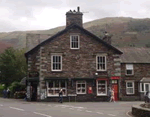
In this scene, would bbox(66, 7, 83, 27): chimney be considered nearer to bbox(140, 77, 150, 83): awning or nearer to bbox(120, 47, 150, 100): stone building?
bbox(120, 47, 150, 100): stone building

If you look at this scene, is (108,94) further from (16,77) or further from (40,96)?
(16,77)

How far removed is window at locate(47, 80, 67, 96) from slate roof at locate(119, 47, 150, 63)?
8.88 m

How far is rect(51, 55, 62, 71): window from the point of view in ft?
122

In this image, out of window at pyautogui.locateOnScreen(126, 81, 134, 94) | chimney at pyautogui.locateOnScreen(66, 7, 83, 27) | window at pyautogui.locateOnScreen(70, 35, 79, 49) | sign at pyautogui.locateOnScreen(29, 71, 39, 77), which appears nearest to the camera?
sign at pyautogui.locateOnScreen(29, 71, 39, 77)

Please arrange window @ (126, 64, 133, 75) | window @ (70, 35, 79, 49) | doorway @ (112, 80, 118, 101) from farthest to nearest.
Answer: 1. window @ (126, 64, 133, 75)
2. doorway @ (112, 80, 118, 101)
3. window @ (70, 35, 79, 49)

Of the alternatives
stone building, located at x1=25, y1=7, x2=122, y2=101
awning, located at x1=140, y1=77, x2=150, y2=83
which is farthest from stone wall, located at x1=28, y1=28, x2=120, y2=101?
awning, located at x1=140, y1=77, x2=150, y2=83

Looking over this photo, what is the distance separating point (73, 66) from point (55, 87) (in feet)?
10.6

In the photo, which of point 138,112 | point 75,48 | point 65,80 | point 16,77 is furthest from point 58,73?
point 16,77

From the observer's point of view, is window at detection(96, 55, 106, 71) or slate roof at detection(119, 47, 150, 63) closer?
window at detection(96, 55, 106, 71)

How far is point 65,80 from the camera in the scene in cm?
3703

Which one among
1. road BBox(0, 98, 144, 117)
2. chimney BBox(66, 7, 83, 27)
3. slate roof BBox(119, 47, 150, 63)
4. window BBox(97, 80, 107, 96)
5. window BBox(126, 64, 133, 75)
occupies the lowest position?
road BBox(0, 98, 144, 117)

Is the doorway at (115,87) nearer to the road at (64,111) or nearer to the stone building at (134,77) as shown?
the stone building at (134,77)

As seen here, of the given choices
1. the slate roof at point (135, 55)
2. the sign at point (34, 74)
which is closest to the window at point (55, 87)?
the sign at point (34, 74)

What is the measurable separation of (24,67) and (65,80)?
3257 centimetres
